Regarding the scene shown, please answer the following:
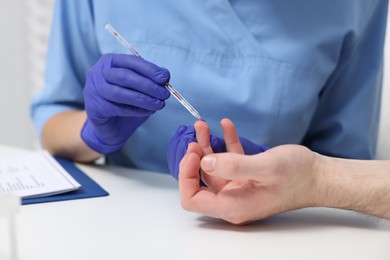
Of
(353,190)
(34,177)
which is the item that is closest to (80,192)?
(34,177)

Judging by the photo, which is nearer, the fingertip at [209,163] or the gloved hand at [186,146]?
the fingertip at [209,163]

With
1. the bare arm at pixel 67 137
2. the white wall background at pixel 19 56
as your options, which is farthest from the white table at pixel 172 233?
the white wall background at pixel 19 56

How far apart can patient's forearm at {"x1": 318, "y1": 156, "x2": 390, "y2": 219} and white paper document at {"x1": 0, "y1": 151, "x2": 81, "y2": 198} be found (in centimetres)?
41

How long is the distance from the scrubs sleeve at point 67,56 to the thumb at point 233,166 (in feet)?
2.17

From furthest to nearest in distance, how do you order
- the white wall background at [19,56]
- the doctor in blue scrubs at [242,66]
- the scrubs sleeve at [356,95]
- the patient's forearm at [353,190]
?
the white wall background at [19,56]
the scrubs sleeve at [356,95]
the doctor in blue scrubs at [242,66]
the patient's forearm at [353,190]

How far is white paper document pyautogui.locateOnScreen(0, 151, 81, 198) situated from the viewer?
3.22ft

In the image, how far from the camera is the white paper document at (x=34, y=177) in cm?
98

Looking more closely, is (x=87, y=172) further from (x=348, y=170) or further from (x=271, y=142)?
(x=348, y=170)

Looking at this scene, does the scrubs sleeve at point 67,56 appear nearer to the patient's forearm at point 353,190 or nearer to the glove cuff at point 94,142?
the glove cuff at point 94,142

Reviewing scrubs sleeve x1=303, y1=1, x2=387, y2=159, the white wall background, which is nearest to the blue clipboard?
scrubs sleeve x1=303, y1=1, x2=387, y2=159

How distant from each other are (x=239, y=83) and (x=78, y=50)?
41cm

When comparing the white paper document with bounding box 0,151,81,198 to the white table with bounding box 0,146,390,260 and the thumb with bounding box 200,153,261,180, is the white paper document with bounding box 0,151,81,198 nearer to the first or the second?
the white table with bounding box 0,146,390,260

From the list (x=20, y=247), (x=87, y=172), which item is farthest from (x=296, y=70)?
(x=20, y=247)

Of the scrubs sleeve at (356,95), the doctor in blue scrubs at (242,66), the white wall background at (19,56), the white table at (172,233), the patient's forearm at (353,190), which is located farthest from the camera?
the white wall background at (19,56)
